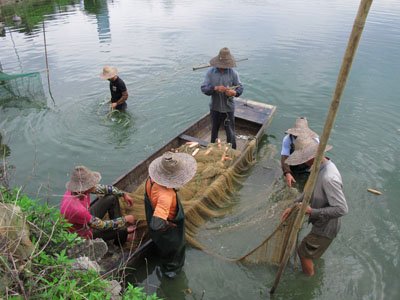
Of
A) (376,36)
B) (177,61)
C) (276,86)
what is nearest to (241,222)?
(276,86)

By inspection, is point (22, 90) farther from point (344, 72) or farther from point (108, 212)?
point (344, 72)

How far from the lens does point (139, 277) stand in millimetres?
4855

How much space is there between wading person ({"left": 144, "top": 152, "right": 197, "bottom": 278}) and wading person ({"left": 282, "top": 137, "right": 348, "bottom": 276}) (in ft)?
4.33

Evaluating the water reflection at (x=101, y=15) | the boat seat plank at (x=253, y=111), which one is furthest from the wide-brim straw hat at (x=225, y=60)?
the water reflection at (x=101, y=15)

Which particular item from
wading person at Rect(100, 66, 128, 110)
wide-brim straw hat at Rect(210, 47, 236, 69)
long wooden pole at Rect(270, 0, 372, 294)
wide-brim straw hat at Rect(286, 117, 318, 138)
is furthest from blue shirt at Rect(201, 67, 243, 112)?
long wooden pole at Rect(270, 0, 372, 294)

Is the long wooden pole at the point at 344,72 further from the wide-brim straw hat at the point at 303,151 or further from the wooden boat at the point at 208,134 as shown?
the wooden boat at the point at 208,134

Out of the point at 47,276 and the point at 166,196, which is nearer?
the point at 47,276

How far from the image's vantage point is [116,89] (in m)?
9.29

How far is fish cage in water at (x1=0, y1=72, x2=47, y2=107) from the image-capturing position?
35.5 ft

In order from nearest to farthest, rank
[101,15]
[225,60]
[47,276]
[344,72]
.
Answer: [344,72]
[47,276]
[225,60]
[101,15]

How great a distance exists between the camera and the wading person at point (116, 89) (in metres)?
8.47

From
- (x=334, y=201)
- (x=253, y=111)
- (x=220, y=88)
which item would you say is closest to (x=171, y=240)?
(x=334, y=201)

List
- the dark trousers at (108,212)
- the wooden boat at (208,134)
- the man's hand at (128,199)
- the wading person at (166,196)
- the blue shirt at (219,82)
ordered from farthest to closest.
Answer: the blue shirt at (219,82) → the wooden boat at (208,134) → the man's hand at (128,199) → the dark trousers at (108,212) → the wading person at (166,196)

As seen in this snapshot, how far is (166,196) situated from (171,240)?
0.74m
